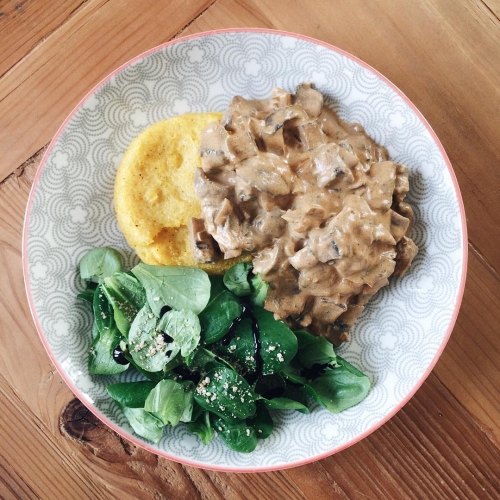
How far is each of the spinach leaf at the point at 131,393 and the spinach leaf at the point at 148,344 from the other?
106mm

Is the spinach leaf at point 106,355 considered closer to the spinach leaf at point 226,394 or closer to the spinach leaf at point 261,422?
the spinach leaf at point 226,394

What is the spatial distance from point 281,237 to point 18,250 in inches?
49.3

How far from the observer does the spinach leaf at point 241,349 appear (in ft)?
7.02

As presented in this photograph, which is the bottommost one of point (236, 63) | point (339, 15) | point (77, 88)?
point (339, 15)

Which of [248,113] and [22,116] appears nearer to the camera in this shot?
[248,113]

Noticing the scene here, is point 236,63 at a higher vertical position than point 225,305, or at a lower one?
higher

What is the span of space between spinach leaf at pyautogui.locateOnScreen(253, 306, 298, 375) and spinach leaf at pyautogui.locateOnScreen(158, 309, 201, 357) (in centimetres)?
27

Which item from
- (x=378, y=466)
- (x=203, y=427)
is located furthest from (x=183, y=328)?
(x=378, y=466)

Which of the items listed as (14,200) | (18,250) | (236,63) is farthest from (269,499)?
(236,63)

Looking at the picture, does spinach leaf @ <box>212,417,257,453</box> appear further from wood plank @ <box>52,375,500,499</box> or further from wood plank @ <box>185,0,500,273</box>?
wood plank @ <box>185,0,500,273</box>

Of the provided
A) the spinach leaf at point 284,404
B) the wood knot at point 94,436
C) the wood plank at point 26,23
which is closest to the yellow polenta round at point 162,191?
the spinach leaf at point 284,404

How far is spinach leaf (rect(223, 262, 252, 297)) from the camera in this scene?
214 centimetres

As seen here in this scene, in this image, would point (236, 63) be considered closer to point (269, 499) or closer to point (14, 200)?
point (14, 200)

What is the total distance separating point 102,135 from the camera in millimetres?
2311
